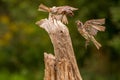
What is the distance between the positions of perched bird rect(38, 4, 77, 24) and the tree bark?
0.07ft

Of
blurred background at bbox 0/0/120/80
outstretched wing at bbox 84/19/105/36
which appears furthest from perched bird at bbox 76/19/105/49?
blurred background at bbox 0/0/120/80

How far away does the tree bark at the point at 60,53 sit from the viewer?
2092 mm

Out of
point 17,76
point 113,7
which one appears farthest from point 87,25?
point 17,76

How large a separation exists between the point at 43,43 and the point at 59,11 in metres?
2.83

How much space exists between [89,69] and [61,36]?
260cm

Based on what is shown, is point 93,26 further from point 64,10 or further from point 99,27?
point 64,10

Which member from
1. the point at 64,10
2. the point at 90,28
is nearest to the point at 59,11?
the point at 64,10

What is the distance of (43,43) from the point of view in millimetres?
4926

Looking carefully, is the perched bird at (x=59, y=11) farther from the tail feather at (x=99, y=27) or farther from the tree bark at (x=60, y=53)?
the tail feather at (x=99, y=27)

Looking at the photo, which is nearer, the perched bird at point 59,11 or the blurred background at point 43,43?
the perched bird at point 59,11

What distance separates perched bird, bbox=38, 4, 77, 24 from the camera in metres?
2.09

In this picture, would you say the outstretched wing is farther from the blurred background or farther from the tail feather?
the blurred background

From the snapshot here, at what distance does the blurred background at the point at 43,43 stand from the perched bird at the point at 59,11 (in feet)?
6.54

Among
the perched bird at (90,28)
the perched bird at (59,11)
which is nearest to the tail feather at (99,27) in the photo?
the perched bird at (90,28)
